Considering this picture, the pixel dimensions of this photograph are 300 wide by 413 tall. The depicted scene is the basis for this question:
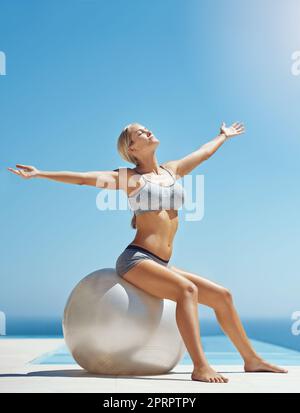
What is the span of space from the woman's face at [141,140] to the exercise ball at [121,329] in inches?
44.8

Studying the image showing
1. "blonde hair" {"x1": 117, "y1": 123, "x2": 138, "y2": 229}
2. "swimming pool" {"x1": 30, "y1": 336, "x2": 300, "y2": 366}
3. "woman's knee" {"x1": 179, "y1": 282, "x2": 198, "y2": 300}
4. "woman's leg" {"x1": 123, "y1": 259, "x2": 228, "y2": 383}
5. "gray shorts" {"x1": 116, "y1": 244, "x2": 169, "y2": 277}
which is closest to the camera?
"woman's leg" {"x1": 123, "y1": 259, "x2": 228, "y2": 383}

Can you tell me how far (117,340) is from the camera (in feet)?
16.9

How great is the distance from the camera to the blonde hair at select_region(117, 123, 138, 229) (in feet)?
18.8

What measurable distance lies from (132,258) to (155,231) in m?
0.30

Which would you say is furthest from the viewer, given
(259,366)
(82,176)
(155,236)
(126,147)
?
(126,147)

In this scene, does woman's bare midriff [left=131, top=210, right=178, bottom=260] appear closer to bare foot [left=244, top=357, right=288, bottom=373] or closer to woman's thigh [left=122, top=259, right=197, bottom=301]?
woman's thigh [left=122, top=259, right=197, bottom=301]

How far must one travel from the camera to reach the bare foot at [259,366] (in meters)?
5.59

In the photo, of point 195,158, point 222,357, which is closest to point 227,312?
point 195,158

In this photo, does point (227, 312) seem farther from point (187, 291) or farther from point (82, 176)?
point (82, 176)

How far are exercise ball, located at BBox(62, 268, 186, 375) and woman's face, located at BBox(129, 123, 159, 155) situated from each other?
1.14 m

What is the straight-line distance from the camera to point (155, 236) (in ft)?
17.9

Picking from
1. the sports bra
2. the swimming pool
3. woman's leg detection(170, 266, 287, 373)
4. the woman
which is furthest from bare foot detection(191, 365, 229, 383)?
the sports bra

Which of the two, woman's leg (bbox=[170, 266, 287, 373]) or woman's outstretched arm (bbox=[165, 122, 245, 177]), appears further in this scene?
woman's outstretched arm (bbox=[165, 122, 245, 177])
